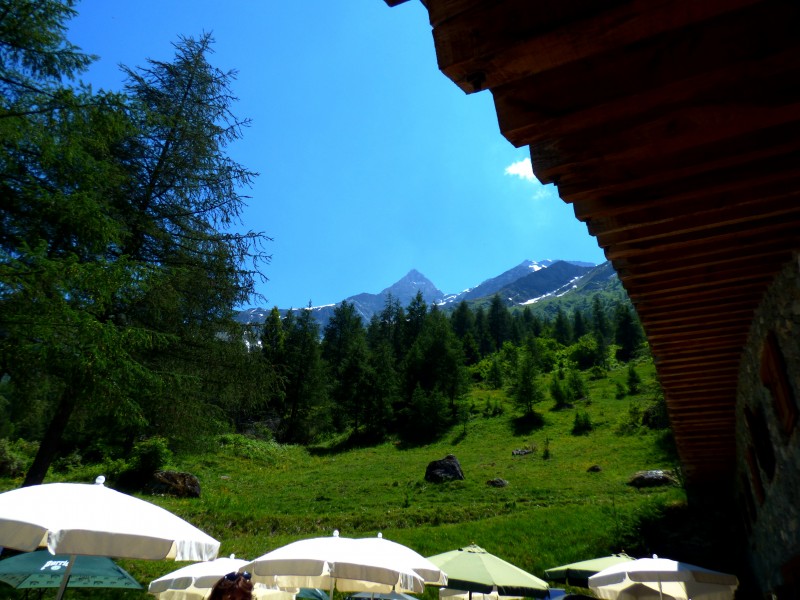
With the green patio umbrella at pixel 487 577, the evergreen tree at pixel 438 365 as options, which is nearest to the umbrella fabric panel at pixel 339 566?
the green patio umbrella at pixel 487 577

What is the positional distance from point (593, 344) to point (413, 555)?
59.3 m

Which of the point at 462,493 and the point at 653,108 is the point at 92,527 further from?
the point at 462,493

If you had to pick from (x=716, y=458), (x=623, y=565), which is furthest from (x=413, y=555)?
(x=716, y=458)

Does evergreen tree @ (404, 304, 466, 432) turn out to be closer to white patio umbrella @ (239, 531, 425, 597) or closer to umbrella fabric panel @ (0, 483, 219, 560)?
white patio umbrella @ (239, 531, 425, 597)

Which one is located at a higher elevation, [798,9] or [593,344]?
[593,344]

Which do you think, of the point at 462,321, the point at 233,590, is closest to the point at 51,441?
the point at 233,590

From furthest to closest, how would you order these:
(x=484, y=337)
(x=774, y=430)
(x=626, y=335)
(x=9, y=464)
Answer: (x=484, y=337)
(x=626, y=335)
(x=9, y=464)
(x=774, y=430)

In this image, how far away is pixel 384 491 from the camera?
23297 mm

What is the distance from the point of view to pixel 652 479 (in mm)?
20500

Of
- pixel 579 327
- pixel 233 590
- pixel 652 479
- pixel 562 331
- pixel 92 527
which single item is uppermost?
pixel 579 327

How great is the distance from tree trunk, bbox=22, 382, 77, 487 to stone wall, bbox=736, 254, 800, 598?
33.1 feet

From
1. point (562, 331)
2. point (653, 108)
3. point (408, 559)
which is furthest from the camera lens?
point (562, 331)

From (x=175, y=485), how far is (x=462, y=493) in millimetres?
12693

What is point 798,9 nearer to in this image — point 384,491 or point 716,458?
point 716,458
